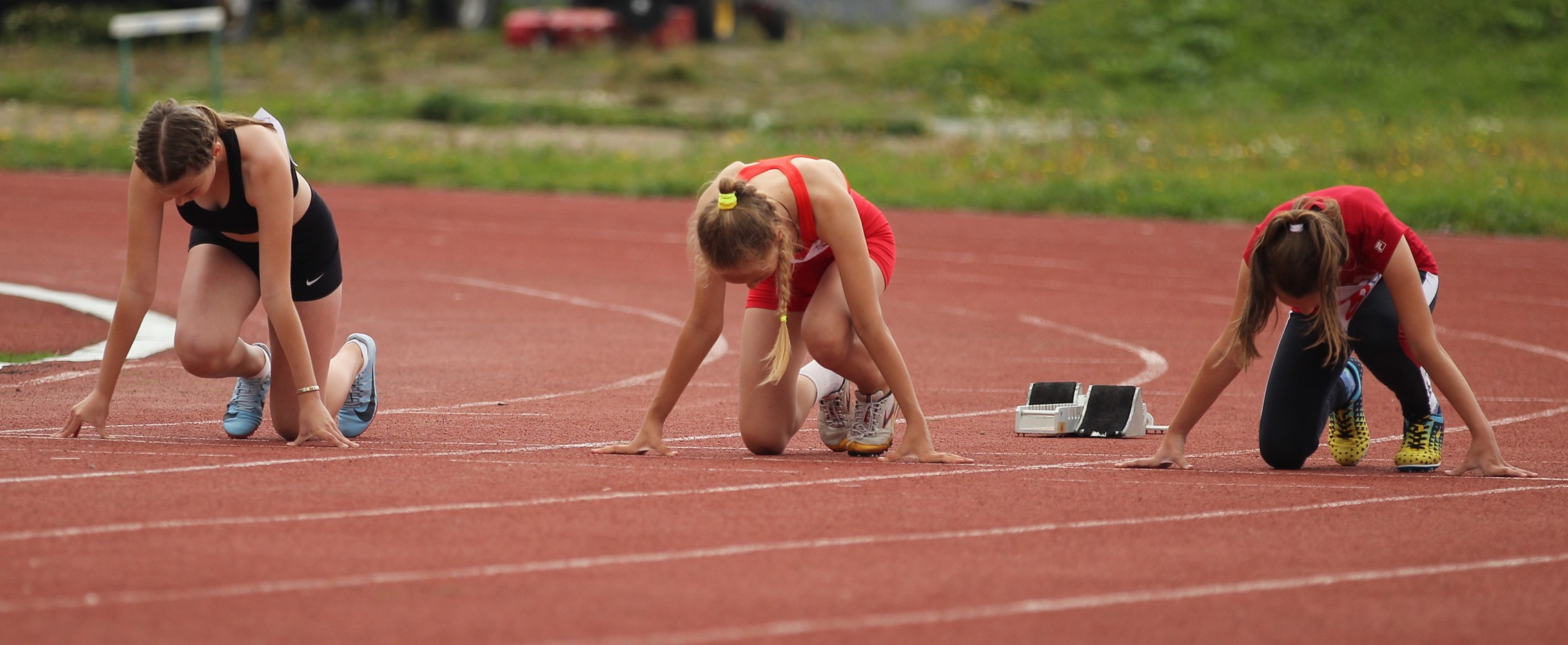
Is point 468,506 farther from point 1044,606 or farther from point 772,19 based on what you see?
point 772,19

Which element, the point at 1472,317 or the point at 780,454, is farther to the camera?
the point at 1472,317

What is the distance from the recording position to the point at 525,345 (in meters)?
9.23

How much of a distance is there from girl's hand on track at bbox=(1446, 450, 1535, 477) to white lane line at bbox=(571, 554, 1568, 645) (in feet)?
3.47

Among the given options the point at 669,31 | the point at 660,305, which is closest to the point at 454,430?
the point at 660,305

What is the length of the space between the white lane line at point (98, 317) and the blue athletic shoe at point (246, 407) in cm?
184

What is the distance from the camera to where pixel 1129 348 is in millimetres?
9547

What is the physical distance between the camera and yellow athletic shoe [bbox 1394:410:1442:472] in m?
5.70

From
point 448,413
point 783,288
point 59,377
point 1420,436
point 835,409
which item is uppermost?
point 783,288

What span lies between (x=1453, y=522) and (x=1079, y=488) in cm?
114

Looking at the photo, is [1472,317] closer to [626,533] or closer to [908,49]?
[626,533]

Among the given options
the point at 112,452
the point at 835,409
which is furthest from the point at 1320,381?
the point at 112,452

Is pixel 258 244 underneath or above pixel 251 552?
above

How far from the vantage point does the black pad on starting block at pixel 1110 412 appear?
6.61m

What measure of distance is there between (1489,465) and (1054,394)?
6.00 ft
